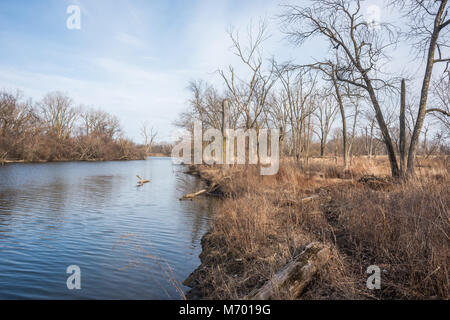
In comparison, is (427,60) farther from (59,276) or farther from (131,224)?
(59,276)

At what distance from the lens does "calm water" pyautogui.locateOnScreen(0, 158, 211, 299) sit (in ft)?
14.7

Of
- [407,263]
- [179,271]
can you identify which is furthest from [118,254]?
[407,263]

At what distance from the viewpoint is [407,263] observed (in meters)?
3.56

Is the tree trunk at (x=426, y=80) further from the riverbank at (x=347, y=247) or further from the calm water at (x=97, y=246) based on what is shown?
the calm water at (x=97, y=246)

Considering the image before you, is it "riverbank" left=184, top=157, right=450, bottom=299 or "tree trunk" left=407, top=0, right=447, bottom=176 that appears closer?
"riverbank" left=184, top=157, right=450, bottom=299

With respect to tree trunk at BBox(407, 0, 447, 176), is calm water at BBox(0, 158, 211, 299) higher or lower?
lower

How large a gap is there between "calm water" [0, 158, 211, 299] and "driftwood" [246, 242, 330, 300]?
1787mm

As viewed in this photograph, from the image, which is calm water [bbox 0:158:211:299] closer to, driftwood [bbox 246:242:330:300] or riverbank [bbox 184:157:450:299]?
riverbank [bbox 184:157:450:299]

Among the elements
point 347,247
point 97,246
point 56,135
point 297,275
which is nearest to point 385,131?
point 347,247

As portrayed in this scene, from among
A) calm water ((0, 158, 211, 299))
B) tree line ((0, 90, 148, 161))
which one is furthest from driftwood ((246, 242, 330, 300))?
tree line ((0, 90, 148, 161))

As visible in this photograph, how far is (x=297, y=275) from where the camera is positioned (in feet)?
11.2

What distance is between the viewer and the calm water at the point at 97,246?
448 centimetres

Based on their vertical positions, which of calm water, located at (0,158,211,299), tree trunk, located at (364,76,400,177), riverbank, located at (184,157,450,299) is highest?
tree trunk, located at (364,76,400,177)
